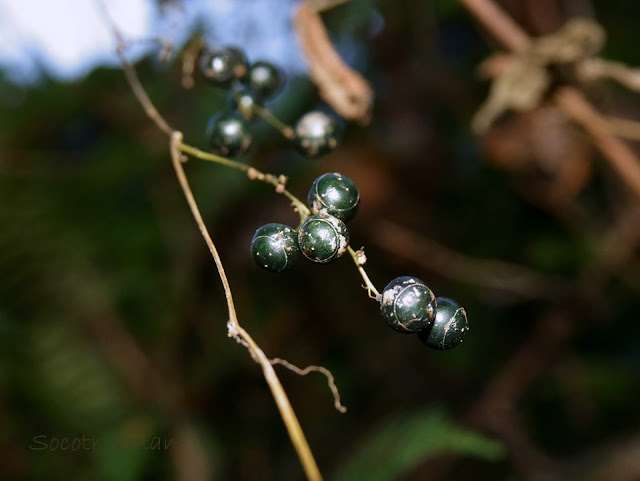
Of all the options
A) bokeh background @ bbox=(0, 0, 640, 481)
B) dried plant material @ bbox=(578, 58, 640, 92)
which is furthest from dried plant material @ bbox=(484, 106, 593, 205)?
dried plant material @ bbox=(578, 58, 640, 92)

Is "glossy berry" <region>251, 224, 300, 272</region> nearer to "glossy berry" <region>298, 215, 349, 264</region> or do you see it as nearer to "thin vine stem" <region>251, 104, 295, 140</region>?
"glossy berry" <region>298, 215, 349, 264</region>

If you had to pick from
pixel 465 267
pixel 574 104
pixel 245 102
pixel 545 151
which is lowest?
pixel 465 267

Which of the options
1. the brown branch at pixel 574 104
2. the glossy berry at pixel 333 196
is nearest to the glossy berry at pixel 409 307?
the glossy berry at pixel 333 196

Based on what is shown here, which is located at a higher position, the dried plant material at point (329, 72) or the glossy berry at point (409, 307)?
the dried plant material at point (329, 72)

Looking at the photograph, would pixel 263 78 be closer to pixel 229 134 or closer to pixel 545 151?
pixel 229 134

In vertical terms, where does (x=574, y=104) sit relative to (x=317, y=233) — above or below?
below

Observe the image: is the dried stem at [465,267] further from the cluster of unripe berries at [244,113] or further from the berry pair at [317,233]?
the berry pair at [317,233]

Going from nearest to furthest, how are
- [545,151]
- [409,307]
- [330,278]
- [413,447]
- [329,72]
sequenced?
[409,307] < [329,72] < [413,447] < [545,151] < [330,278]

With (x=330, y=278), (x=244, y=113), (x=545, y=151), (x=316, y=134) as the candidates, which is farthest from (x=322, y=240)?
(x=330, y=278)
